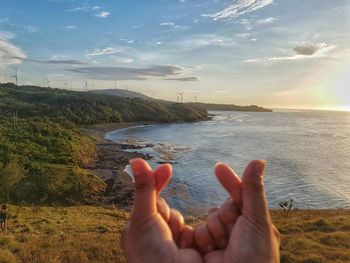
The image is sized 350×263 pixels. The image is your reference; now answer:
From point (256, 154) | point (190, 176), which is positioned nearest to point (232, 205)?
point (190, 176)

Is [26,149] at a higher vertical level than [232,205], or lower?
lower

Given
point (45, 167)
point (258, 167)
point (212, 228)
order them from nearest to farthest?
point (258, 167) → point (212, 228) → point (45, 167)

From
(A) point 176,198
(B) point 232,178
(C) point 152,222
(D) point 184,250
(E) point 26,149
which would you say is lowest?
(A) point 176,198

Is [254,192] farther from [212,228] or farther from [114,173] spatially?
[114,173]

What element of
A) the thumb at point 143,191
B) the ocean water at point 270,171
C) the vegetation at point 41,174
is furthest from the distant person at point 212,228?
the vegetation at point 41,174

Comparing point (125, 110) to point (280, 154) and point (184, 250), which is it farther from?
point (184, 250)

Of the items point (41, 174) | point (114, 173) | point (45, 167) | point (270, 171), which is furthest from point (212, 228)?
point (270, 171)

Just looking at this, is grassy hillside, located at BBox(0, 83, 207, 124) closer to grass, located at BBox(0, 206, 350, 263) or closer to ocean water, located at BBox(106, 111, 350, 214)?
ocean water, located at BBox(106, 111, 350, 214)

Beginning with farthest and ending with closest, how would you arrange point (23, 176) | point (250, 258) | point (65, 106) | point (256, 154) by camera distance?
point (65, 106) → point (256, 154) → point (23, 176) → point (250, 258)
